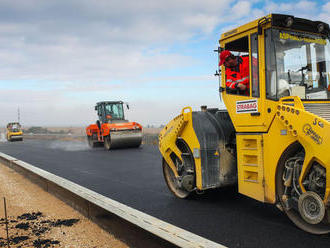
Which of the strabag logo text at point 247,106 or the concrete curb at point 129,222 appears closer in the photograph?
the concrete curb at point 129,222

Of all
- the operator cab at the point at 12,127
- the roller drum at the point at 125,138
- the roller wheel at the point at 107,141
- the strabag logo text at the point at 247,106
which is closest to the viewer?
the strabag logo text at the point at 247,106

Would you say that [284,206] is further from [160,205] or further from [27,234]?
[27,234]

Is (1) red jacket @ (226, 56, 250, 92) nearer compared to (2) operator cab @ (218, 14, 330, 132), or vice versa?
(2) operator cab @ (218, 14, 330, 132)

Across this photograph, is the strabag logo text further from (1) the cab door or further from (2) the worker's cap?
(2) the worker's cap

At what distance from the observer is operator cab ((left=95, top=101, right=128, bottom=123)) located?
19.4m

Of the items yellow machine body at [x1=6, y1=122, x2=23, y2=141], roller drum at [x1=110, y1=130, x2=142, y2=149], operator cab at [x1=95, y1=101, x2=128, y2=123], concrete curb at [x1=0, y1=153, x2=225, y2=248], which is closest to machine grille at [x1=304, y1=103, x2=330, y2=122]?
concrete curb at [x1=0, y1=153, x2=225, y2=248]

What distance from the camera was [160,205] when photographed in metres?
5.62

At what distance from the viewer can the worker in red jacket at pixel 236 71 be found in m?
4.67

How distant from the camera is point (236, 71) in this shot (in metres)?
4.89

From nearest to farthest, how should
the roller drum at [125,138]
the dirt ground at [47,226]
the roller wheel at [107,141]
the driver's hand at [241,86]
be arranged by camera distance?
the dirt ground at [47,226] → the driver's hand at [241,86] → the roller drum at [125,138] → the roller wheel at [107,141]

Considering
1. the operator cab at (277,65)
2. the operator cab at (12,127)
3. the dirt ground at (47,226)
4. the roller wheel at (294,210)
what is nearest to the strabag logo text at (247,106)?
the operator cab at (277,65)

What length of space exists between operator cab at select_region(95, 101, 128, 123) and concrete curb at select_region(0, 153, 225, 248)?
13.2 metres

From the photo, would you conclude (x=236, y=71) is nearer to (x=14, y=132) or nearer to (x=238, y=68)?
(x=238, y=68)

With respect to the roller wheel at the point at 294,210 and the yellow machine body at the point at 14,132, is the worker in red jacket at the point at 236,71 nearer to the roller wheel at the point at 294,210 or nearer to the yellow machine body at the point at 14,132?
the roller wheel at the point at 294,210
